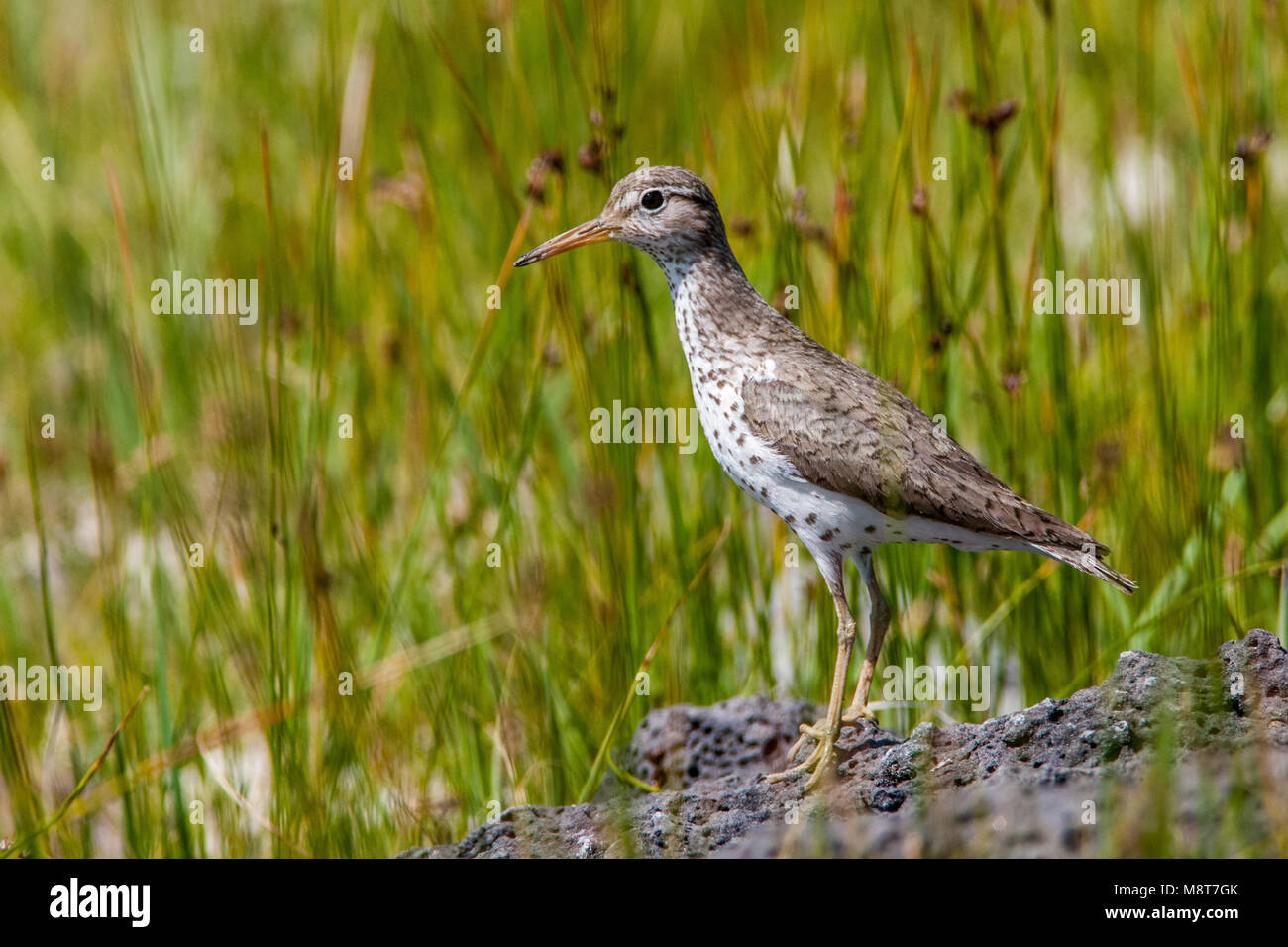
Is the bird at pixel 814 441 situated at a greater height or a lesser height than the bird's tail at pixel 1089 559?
greater

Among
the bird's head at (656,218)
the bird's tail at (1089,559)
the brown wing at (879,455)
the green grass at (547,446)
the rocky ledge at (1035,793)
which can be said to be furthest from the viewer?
the green grass at (547,446)

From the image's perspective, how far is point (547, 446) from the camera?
23.2ft

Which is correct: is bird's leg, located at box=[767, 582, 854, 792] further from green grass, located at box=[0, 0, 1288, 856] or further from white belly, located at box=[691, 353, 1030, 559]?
green grass, located at box=[0, 0, 1288, 856]

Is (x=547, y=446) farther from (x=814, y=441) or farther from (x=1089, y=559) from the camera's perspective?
(x=1089, y=559)

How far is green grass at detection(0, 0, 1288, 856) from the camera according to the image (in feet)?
16.5

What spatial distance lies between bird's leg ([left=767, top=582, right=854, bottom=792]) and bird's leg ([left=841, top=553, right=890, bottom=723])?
112 millimetres

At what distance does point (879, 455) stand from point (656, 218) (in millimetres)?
1184

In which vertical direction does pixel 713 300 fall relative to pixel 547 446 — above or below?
above

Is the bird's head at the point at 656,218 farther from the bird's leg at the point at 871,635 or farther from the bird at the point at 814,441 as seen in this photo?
the bird's leg at the point at 871,635

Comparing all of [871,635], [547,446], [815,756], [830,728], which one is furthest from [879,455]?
[547,446]

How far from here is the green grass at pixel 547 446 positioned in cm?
503

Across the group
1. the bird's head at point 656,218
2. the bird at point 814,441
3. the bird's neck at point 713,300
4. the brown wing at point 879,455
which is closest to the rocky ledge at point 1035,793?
the bird at point 814,441

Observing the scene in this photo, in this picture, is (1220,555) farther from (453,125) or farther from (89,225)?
(89,225)

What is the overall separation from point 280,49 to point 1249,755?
916cm
